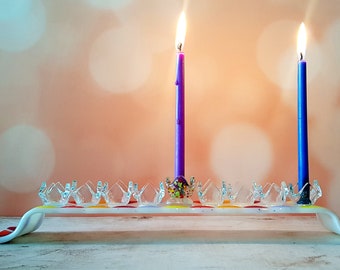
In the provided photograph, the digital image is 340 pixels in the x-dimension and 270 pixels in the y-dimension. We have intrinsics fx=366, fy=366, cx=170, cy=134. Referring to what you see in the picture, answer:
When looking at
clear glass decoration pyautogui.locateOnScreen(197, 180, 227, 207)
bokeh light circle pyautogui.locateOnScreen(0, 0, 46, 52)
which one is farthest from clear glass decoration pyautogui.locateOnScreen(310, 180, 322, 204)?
bokeh light circle pyautogui.locateOnScreen(0, 0, 46, 52)

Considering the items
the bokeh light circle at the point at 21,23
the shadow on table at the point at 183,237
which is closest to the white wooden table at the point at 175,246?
the shadow on table at the point at 183,237

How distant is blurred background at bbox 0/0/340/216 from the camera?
0.89 m

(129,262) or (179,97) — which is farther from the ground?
(179,97)

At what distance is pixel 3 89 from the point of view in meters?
0.91

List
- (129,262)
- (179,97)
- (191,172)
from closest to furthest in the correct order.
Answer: (129,262) < (179,97) < (191,172)

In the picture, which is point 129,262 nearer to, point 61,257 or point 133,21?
point 61,257

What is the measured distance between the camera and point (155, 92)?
92 cm

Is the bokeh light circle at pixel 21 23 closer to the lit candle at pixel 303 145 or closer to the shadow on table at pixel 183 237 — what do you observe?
the shadow on table at pixel 183 237

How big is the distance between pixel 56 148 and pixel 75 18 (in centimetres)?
33

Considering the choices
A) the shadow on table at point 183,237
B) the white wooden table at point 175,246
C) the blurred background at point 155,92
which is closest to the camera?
the white wooden table at point 175,246

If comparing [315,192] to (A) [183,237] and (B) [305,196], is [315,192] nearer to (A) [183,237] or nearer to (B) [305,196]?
(B) [305,196]

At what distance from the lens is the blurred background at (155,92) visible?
2.92 feet

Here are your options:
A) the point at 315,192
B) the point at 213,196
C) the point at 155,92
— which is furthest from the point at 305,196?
the point at 155,92

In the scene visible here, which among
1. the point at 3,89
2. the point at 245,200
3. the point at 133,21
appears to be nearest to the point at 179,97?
the point at 245,200
